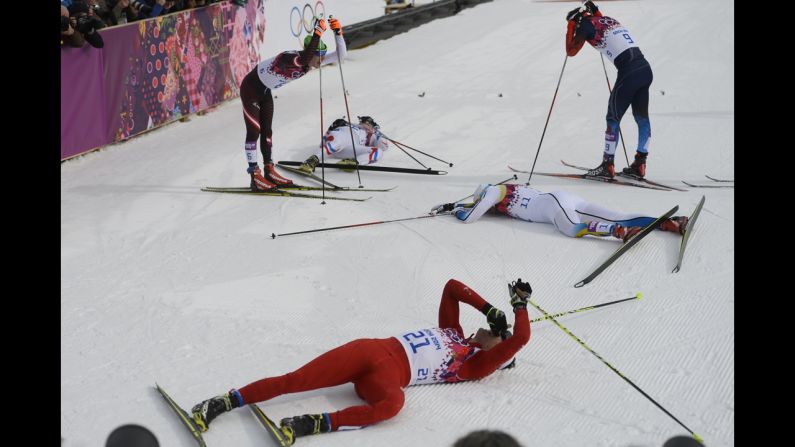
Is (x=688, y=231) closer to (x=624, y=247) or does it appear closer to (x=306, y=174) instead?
(x=624, y=247)

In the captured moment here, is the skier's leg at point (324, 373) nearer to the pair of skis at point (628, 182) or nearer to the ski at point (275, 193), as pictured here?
the ski at point (275, 193)

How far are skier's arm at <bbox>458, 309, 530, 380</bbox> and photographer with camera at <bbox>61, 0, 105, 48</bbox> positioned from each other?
20.8 ft

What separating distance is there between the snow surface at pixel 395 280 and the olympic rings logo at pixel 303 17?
2.33 meters

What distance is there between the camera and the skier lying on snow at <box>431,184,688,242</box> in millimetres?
5941

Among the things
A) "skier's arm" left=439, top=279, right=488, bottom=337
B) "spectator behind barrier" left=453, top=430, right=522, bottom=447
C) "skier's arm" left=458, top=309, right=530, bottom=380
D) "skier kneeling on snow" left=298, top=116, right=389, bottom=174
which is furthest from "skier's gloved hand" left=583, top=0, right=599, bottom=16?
"spectator behind barrier" left=453, top=430, right=522, bottom=447

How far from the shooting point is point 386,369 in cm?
384

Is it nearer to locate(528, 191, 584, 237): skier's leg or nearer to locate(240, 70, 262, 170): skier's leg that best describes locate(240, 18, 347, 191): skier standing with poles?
locate(240, 70, 262, 170): skier's leg

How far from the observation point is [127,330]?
4793mm

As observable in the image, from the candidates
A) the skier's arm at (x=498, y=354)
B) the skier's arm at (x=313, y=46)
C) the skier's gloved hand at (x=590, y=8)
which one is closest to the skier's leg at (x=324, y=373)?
the skier's arm at (x=498, y=354)

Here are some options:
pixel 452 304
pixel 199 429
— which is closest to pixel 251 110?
pixel 452 304

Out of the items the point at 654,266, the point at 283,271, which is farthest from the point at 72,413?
the point at 654,266

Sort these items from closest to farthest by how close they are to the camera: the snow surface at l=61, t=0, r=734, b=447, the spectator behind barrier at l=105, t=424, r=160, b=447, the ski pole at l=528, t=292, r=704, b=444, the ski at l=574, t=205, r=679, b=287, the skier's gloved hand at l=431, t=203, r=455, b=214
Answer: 1. the spectator behind barrier at l=105, t=424, r=160, b=447
2. the ski pole at l=528, t=292, r=704, b=444
3. the snow surface at l=61, t=0, r=734, b=447
4. the ski at l=574, t=205, r=679, b=287
5. the skier's gloved hand at l=431, t=203, r=455, b=214

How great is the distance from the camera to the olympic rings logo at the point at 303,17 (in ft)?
41.7

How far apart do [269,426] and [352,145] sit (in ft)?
17.5
